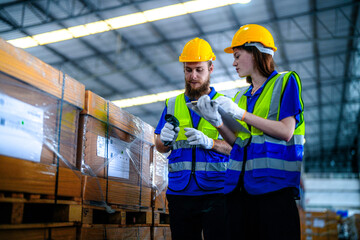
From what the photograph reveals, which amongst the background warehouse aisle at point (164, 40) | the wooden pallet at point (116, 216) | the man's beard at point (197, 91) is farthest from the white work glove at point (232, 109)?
the background warehouse aisle at point (164, 40)

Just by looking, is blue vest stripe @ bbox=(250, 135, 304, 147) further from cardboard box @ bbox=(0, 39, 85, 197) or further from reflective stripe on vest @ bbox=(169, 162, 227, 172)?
cardboard box @ bbox=(0, 39, 85, 197)

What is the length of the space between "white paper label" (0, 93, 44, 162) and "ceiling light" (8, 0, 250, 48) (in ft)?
22.1

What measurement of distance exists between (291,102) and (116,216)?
6.34 ft

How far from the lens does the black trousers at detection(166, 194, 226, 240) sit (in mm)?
2215

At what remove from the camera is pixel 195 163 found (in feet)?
7.85

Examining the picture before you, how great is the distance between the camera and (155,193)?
12.4ft

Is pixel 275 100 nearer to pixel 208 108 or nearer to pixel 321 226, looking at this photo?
pixel 208 108

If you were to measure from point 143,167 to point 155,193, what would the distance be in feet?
1.20

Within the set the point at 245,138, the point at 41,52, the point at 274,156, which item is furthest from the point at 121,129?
the point at 41,52

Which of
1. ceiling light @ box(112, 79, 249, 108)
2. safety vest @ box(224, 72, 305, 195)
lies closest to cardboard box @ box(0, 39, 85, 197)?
safety vest @ box(224, 72, 305, 195)

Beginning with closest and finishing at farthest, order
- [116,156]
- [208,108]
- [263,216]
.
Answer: [263,216] < [208,108] < [116,156]

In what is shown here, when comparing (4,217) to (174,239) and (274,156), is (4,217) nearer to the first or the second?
(174,239)

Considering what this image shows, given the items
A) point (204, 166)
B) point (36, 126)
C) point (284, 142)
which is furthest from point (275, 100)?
point (36, 126)

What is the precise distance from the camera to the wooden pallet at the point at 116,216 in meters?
2.64
